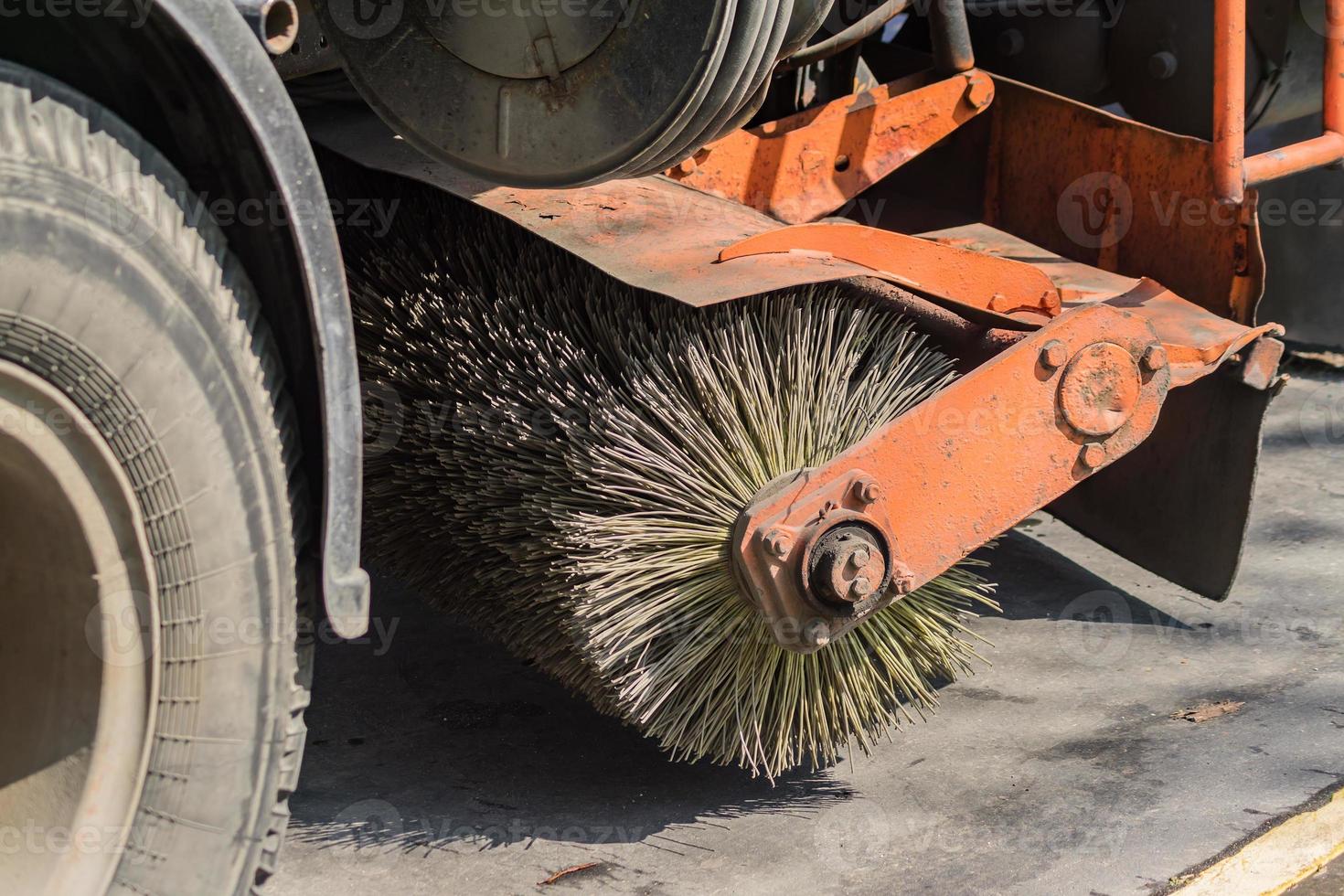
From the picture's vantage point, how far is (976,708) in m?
2.95

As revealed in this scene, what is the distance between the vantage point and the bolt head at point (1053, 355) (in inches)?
96.7

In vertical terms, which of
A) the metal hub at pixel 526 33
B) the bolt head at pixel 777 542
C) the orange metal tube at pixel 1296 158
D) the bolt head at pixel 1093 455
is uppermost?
the metal hub at pixel 526 33

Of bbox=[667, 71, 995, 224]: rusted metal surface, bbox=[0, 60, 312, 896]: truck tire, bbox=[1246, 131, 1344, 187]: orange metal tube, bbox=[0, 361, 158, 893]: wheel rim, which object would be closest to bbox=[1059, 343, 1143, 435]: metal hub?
bbox=[1246, 131, 1344, 187]: orange metal tube

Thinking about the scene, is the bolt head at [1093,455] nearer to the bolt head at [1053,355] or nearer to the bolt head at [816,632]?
the bolt head at [1053,355]

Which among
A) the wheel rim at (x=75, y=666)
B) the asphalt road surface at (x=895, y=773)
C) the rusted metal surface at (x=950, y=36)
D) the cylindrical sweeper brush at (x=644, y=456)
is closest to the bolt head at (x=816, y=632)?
the cylindrical sweeper brush at (x=644, y=456)

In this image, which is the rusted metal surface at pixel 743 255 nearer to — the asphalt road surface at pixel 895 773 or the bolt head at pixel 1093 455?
the bolt head at pixel 1093 455

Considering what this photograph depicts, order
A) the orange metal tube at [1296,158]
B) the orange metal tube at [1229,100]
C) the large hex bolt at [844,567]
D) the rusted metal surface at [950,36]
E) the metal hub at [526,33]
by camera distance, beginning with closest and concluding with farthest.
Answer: the metal hub at [526,33] < the large hex bolt at [844,567] < the orange metal tube at [1229,100] < the orange metal tube at [1296,158] < the rusted metal surface at [950,36]

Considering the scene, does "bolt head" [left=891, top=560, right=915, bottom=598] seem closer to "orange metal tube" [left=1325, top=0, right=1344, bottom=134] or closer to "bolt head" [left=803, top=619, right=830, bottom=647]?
"bolt head" [left=803, top=619, right=830, bottom=647]

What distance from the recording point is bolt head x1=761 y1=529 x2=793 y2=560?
2.26m

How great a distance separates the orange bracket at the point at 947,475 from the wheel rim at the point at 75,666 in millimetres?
1014

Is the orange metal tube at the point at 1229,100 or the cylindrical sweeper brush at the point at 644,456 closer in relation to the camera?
the cylindrical sweeper brush at the point at 644,456

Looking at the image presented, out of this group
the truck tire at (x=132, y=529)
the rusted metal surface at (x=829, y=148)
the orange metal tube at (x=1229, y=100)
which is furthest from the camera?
the rusted metal surface at (x=829, y=148)

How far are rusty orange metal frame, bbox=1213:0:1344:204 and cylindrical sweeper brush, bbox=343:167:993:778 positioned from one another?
28.1 inches

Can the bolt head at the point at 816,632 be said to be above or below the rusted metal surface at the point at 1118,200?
below
